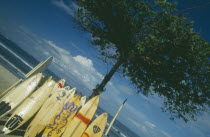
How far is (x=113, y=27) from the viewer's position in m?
8.45

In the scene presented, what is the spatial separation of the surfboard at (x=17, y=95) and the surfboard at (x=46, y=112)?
3.19 ft

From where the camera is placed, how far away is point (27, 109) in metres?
6.55

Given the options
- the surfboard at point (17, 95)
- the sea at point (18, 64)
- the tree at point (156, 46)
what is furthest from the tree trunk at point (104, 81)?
the sea at point (18, 64)

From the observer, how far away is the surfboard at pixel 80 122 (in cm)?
658

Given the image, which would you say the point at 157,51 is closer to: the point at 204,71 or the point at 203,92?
the point at 204,71

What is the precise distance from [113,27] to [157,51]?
2.61m

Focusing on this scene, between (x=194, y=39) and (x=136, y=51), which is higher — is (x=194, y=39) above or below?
above

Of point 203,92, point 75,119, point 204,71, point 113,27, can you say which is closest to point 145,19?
point 113,27

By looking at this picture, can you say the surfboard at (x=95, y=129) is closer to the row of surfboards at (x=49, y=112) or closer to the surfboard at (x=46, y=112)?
the row of surfboards at (x=49, y=112)

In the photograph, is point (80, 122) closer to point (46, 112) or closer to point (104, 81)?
point (46, 112)

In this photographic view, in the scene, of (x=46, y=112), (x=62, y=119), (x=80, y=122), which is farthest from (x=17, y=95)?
(x=80, y=122)

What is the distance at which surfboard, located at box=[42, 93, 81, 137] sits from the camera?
6.53m

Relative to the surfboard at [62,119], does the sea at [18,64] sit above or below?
above

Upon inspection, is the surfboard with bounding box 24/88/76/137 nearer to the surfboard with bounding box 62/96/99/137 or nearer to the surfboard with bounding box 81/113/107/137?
the surfboard with bounding box 62/96/99/137
